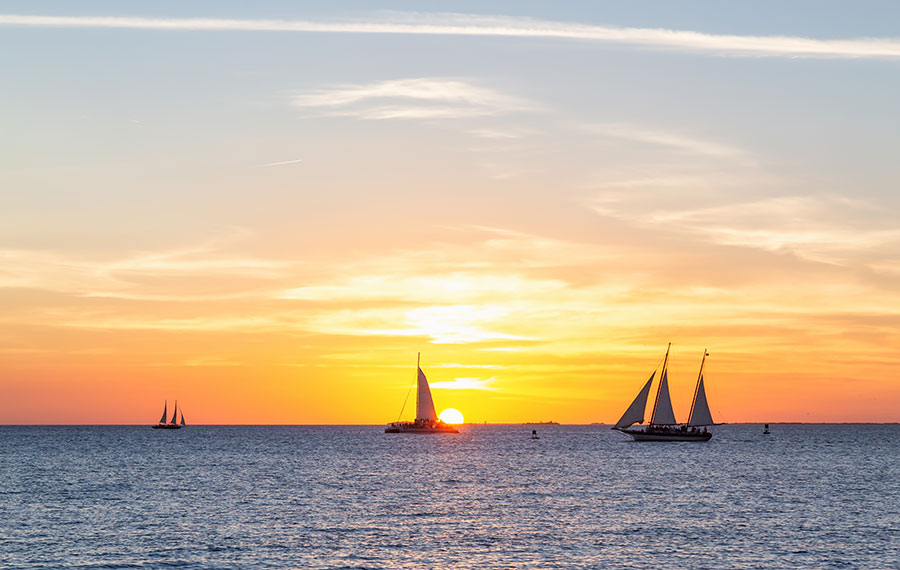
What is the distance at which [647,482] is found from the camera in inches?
4705

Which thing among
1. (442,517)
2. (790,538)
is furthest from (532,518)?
(790,538)

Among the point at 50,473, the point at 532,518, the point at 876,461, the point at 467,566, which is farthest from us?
the point at 876,461

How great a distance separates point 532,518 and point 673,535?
13.9 m

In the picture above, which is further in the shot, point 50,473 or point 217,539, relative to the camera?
point 50,473

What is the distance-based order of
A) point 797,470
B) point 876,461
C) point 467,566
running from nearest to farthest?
point 467,566, point 797,470, point 876,461

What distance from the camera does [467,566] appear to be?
59219 mm

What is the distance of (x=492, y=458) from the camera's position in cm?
18825

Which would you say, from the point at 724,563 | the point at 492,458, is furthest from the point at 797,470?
the point at 724,563

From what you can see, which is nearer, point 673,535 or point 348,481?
point 673,535

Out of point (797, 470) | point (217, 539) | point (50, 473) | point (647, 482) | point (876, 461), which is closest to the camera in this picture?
point (217, 539)

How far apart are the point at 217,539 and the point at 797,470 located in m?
107

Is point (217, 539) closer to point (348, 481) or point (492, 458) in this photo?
point (348, 481)

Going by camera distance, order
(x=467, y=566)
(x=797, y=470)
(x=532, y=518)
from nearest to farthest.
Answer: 1. (x=467, y=566)
2. (x=532, y=518)
3. (x=797, y=470)

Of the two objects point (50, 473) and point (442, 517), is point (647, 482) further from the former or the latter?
point (50, 473)
